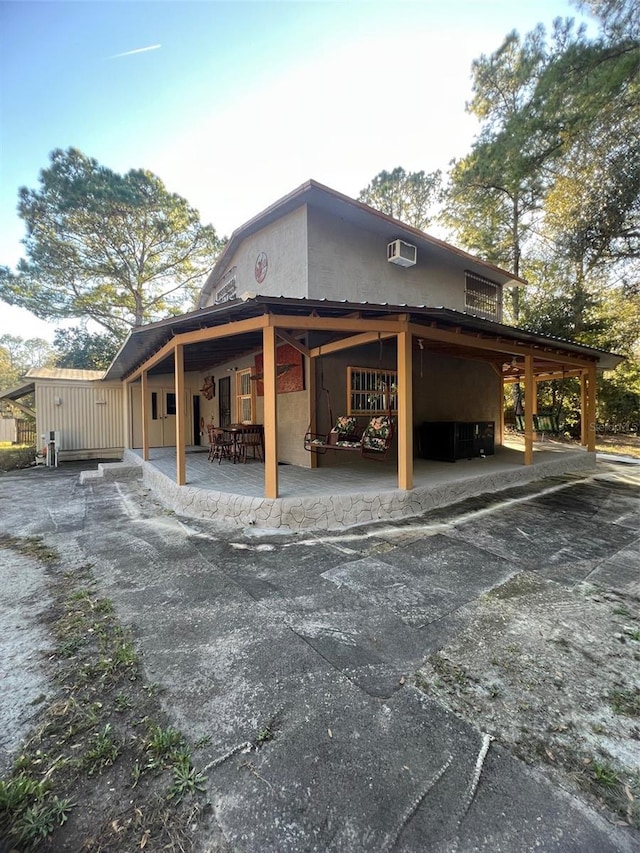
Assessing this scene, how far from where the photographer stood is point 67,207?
1470 cm

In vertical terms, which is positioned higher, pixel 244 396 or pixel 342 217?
pixel 342 217

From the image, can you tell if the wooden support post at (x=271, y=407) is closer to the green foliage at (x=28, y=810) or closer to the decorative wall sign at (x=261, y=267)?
the green foliage at (x=28, y=810)

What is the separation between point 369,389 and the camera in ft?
25.7

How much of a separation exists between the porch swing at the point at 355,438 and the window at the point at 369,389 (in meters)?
0.60

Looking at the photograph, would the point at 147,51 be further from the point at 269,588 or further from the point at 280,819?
the point at 280,819

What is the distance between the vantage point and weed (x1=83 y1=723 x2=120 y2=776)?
1.54 m

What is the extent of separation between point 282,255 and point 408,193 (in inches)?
560

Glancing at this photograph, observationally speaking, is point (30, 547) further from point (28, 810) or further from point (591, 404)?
point (591, 404)

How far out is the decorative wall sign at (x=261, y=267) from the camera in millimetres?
7888

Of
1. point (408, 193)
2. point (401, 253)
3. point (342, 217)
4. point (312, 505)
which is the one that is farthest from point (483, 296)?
point (408, 193)

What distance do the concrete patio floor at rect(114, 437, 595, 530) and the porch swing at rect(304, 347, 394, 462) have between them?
0.47m

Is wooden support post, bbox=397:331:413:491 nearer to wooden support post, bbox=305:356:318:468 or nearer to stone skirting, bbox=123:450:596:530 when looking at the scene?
stone skirting, bbox=123:450:596:530

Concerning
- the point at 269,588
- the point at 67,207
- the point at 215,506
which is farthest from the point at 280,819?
the point at 67,207

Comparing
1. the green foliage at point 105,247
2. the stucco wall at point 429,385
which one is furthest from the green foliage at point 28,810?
the green foliage at point 105,247
